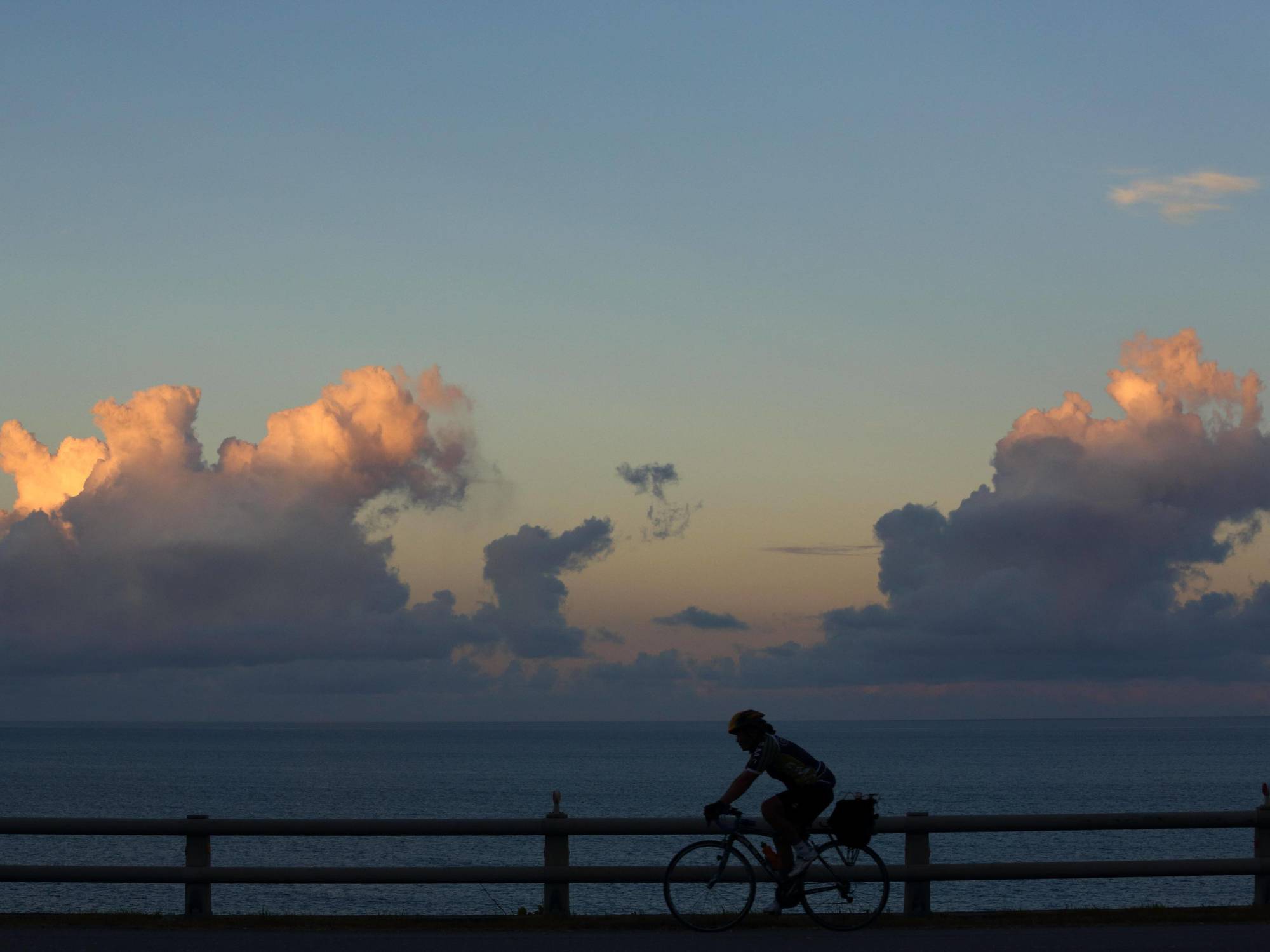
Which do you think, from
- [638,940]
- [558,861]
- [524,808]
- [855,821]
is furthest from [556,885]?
[524,808]

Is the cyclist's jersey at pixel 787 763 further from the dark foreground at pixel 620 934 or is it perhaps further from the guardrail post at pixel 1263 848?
the guardrail post at pixel 1263 848

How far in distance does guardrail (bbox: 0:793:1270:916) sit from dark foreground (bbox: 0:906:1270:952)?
1.16 feet

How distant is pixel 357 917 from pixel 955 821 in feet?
18.5

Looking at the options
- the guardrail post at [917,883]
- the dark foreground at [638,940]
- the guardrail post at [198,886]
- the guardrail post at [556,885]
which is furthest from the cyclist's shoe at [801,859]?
the guardrail post at [198,886]

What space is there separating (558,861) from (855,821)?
2780mm

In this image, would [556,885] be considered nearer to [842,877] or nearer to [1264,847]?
[842,877]

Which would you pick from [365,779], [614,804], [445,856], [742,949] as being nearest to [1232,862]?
[742,949]

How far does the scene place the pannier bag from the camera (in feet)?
39.4

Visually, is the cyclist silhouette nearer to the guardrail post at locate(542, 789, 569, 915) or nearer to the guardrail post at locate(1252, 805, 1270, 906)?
the guardrail post at locate(542, 789, 569, 915)

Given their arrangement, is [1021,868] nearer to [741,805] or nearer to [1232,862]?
[1232,862]

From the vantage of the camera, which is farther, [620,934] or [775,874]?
[775,874]

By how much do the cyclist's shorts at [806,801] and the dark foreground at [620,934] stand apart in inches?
38.9

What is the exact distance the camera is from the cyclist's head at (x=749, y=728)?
39.1ft

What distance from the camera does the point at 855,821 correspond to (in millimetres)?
12016
